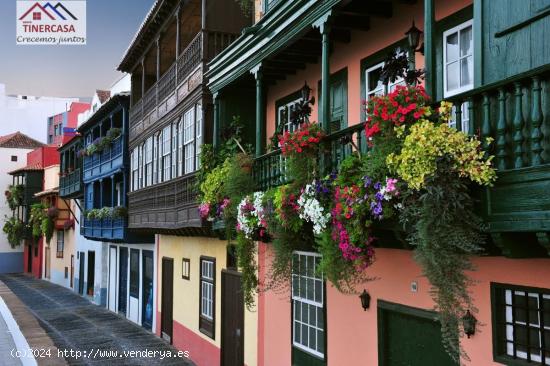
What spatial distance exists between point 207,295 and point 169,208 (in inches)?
97.2

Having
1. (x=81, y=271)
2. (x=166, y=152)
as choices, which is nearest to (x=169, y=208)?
(x=166, y=152)

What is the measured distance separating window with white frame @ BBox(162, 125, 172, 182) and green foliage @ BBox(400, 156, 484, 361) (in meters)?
12.1

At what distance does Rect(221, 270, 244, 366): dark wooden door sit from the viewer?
1252 centimetres

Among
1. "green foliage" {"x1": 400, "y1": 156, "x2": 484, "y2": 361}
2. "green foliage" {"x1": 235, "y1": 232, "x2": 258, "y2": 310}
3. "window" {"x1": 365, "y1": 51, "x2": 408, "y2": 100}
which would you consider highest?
"window" {"x1": 365, "y1": 51, "x2": 408, "y2": 100}

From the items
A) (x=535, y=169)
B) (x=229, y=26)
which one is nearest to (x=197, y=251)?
(x=229, y=26)

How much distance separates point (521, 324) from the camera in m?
5.68

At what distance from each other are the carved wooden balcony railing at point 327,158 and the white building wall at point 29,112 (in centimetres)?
5665

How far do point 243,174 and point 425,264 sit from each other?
213 inches

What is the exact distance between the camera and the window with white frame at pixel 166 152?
16219 mm

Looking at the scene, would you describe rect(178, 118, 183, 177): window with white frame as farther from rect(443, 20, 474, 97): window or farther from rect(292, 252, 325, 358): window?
rect(443, 20, 474, 97): window

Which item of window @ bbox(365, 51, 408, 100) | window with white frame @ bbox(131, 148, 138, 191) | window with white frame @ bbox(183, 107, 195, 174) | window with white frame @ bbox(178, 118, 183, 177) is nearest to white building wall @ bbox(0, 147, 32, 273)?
window with white frame @ bbox(131, 148, 138, 191)

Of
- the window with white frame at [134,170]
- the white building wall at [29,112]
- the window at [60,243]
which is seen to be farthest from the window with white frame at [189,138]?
the white building wall at [29,112]

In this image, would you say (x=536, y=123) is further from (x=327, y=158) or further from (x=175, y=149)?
(x=175, y=149)

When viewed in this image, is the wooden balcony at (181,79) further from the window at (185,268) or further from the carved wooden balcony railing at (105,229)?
the window at (185,268)
